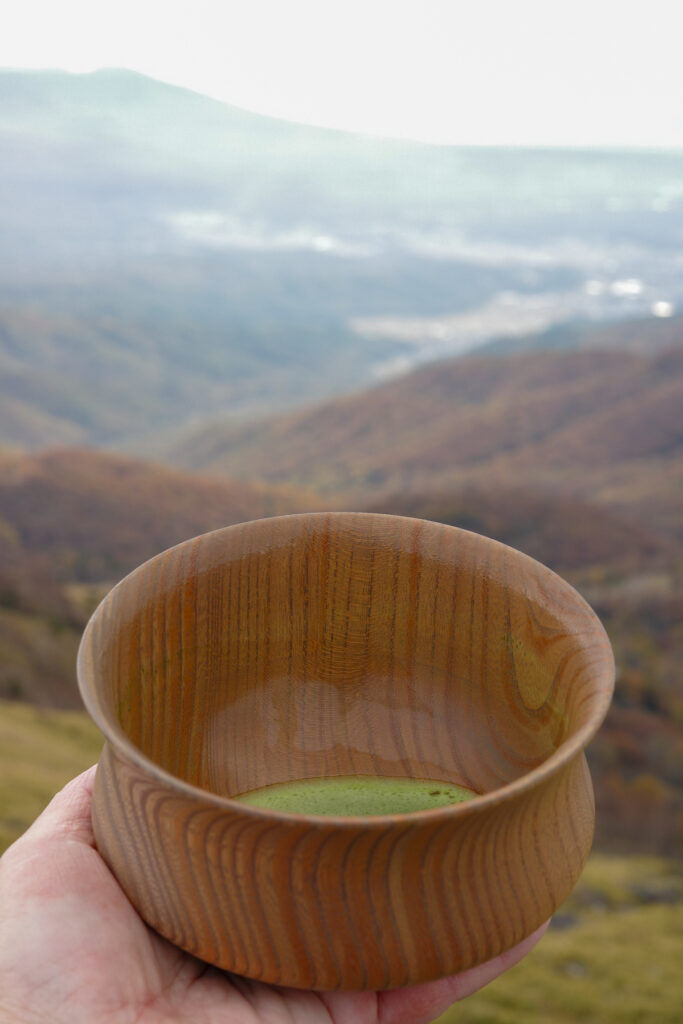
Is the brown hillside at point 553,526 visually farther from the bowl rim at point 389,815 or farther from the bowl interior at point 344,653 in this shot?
the bowl rim at point 389,815

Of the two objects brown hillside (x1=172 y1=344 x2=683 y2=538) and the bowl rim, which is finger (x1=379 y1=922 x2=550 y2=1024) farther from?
brown hillside (x1=172 y1=344 x2=683 y2=538)

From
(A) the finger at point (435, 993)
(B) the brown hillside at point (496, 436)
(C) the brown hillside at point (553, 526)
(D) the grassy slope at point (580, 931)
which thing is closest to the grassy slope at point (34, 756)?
(D) the grassy slope at point (580, 931)

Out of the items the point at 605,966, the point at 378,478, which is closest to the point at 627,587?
the point at 605,966

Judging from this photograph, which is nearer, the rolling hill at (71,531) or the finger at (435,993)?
the finger at (435,993)

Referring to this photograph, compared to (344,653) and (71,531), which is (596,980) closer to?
(344,653)

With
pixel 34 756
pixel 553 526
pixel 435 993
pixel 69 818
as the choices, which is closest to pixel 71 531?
pixel 553 526

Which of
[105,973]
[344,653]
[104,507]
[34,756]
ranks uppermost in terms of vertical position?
[344,653]
